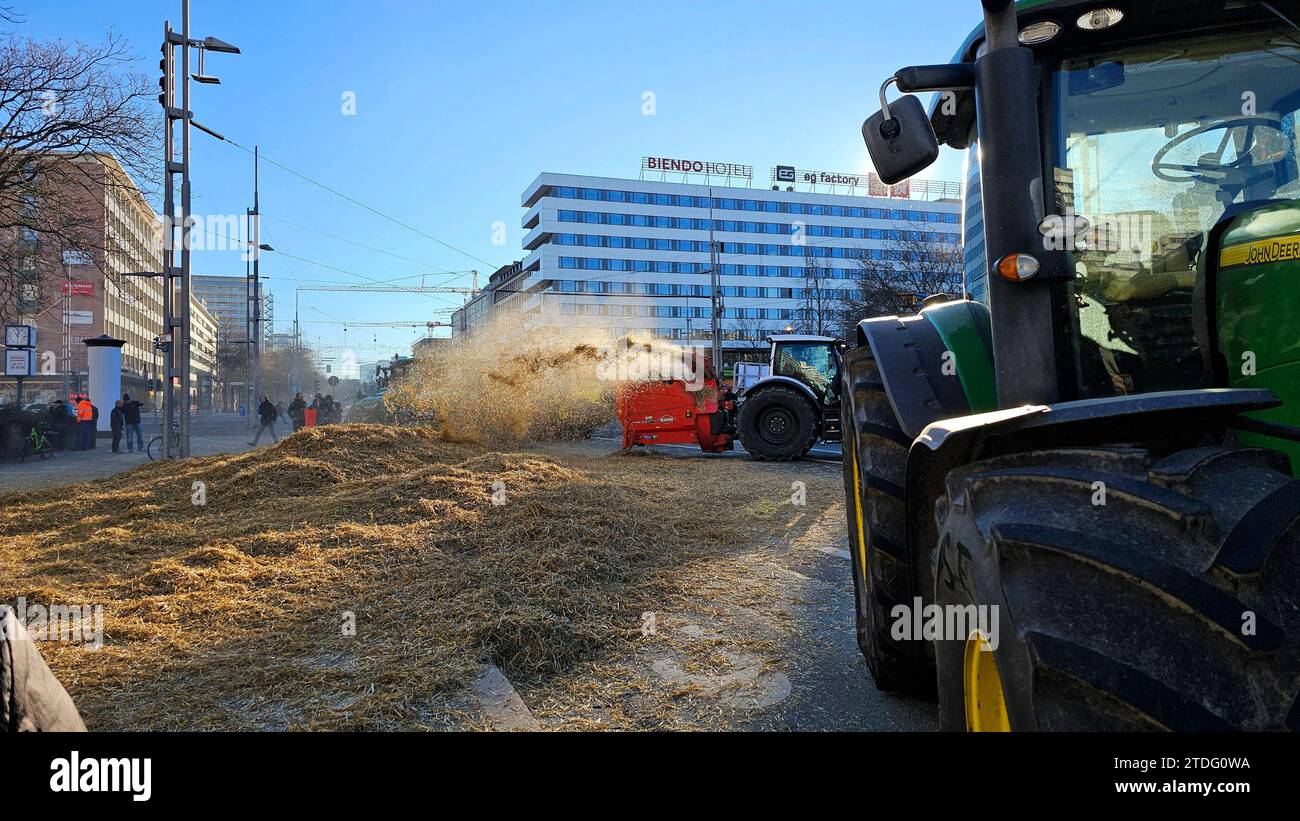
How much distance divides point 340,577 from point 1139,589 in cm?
484

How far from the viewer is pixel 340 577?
5.20m

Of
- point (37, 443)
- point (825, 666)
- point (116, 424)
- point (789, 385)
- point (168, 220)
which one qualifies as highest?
point (168, 220)

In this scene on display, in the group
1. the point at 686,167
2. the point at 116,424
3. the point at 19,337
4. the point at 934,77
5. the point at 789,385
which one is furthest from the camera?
the point at 686,167

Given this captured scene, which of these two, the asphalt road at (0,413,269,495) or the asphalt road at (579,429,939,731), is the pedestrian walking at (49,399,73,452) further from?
the asphalt road at (579,429,939,731)

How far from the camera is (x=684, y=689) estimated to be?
11.8 feet

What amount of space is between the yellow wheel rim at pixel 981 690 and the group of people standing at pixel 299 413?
804 inches

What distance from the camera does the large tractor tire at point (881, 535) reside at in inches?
112

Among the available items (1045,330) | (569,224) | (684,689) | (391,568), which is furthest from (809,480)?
(569,224)

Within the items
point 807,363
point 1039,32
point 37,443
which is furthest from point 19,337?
point 1039,32

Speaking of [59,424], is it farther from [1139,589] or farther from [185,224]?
[1139,589]

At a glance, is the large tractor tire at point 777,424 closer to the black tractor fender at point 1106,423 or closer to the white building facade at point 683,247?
the black tractor fender at point 1106,423

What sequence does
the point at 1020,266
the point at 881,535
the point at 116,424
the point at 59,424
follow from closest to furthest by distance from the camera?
the point at 1020,266
the point at 881,535
the point at 59,424
the point at 116,424

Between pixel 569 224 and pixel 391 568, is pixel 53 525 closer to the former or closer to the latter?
pixel 391 568
